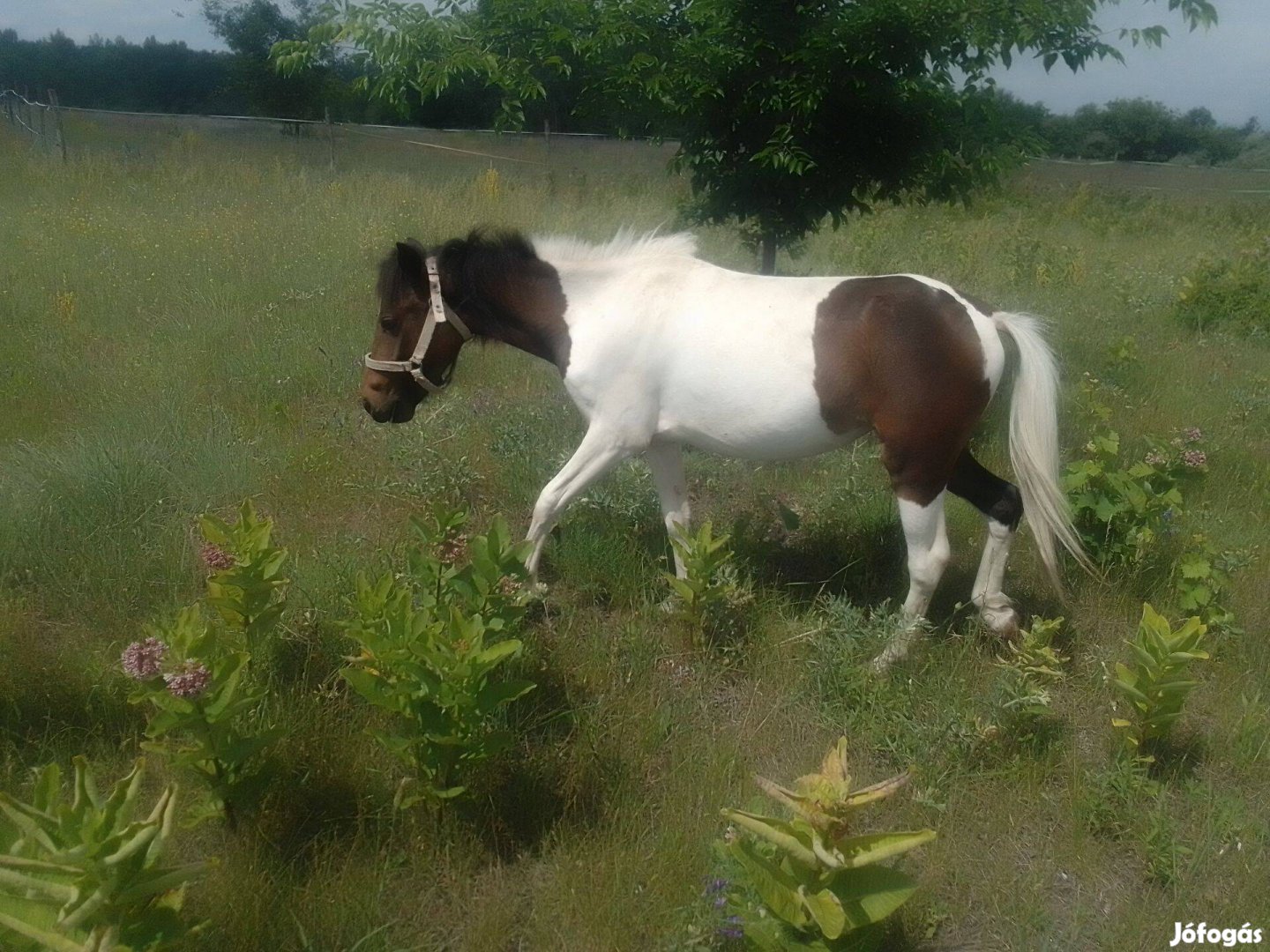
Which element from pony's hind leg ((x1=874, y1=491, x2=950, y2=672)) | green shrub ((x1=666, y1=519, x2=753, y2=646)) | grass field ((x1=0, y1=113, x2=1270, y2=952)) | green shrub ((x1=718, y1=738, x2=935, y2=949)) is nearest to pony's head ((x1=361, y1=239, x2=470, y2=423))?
grass field ((x1=0, y1=113, x2=1270, y2=952))

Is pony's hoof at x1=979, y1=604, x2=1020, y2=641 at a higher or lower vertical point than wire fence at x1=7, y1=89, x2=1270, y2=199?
lower

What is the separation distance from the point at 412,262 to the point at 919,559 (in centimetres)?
235

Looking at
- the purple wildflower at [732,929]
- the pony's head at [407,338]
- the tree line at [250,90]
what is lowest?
the purple wildflower at [732,929]

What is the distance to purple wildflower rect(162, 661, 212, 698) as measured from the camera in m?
2.04

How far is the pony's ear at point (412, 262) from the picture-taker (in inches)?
138

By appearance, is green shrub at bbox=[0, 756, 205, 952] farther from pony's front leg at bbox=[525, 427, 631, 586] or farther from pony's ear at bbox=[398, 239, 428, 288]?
pony's ear at bbox=[398, 239, 428, 288]

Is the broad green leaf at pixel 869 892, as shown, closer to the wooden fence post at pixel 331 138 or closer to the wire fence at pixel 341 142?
the wire fence at pixel 341 142

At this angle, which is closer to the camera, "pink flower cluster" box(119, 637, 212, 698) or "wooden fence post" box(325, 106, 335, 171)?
"pink flower cluster" box(119, 637, 212, 698)

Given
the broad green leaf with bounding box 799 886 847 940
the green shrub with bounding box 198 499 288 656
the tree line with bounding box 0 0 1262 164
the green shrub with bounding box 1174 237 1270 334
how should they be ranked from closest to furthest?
the broad green leaf with bounding box 799 886 847 940
the green shrub with bounding box 198 499 288 656
the green shrub with bounding box 1174 237 1270 334
the tree line with bounding box 0 0 1262 164

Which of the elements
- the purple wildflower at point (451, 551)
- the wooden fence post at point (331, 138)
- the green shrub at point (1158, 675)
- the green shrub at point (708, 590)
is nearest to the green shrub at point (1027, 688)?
the green shrub at point (1158, 675)

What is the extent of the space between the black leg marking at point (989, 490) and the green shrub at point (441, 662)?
1949mm

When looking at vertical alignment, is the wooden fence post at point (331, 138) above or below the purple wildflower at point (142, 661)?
above

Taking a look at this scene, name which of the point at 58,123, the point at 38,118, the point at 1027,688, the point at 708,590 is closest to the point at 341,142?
the point at 58,123

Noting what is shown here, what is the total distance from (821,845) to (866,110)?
11.9 feet
